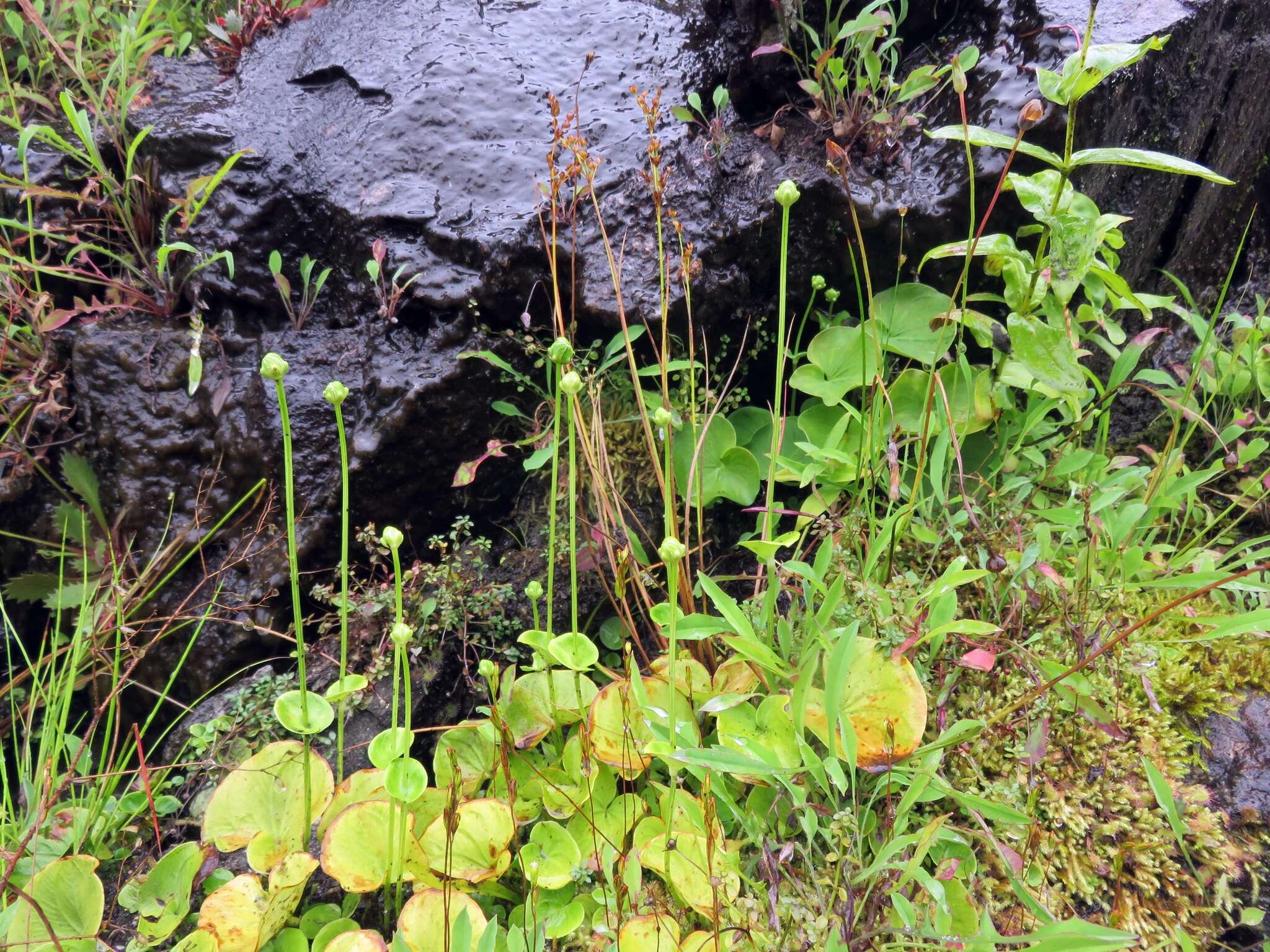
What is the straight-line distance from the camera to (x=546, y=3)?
2.42 metres

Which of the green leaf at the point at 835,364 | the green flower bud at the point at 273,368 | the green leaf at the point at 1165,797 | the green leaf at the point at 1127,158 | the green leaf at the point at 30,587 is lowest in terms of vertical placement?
the green leaf at the point at 30,587

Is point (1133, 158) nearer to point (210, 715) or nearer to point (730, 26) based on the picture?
point (730, 26)

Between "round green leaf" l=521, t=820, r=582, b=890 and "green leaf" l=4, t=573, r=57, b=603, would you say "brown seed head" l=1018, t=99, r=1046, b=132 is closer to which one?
"round green leaf" l=521, t=820, r=582, b=890

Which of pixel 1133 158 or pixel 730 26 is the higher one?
pixel 730 26

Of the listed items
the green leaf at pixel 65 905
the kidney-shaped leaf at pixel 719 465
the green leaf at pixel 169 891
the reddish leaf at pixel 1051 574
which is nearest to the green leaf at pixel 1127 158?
the reddish leaf at pixel 1051 574

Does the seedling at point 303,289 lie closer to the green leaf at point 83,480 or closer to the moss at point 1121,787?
the green leaf at point 83,480

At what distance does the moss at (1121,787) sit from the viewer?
4.04 feet

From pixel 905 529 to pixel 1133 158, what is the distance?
A: 82 cm

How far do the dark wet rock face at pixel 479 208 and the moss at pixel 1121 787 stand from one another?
3.64ft

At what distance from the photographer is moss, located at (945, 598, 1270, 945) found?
123 cm

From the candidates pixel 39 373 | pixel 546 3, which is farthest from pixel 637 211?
pixel 39 373

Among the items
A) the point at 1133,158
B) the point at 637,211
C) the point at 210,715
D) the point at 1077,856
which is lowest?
the point at 210,715

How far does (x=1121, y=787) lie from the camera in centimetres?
133

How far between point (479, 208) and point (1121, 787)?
2.03 meters
